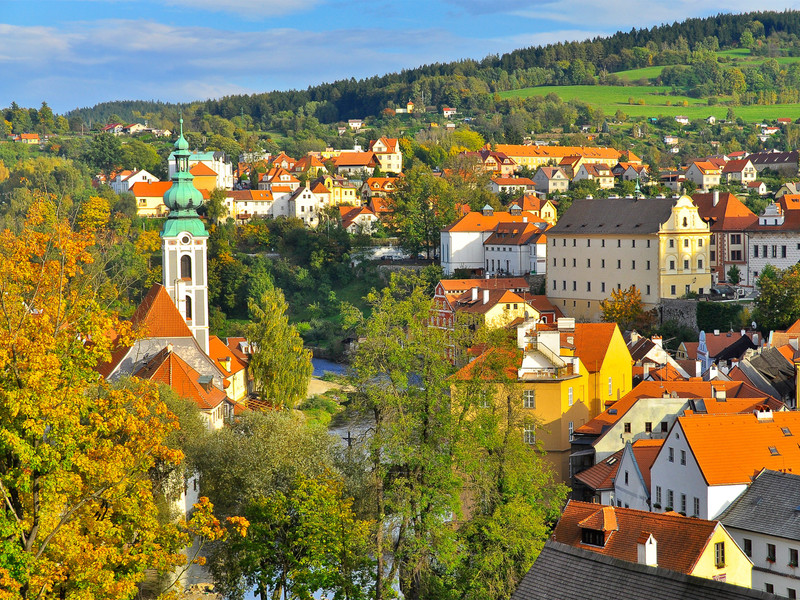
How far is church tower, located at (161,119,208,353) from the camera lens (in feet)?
125

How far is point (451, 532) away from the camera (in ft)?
60.9

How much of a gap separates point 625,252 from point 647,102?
82552 millimetres

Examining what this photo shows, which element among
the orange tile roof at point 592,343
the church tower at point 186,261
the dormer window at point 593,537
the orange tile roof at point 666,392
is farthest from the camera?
the church tower at point 186,261

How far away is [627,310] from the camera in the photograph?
4962 cm

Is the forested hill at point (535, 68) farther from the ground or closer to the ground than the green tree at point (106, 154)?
farther from the ground

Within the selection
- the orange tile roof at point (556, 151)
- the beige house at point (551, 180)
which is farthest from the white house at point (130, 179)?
the beige house at point (551, 180)

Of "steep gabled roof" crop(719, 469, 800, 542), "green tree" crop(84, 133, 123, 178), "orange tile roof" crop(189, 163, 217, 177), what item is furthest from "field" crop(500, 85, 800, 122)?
"steep gabled roof" crop(719, 469, 800, 542)

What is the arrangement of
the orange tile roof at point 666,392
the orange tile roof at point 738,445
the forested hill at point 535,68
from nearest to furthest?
the orange tile roof at point 738,445
the orange tile roof at point 666,392
the forested hill at point 535,68

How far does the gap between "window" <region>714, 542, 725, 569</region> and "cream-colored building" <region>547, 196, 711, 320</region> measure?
115 feet

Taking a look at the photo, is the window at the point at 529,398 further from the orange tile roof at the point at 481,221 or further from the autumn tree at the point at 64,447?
the orange tile roof at the point at 481,221

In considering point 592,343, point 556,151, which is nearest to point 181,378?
point 592,343

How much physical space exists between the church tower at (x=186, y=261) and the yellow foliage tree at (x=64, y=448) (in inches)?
1034

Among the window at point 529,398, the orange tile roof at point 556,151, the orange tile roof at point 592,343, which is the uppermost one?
the orange tile roof at point 556,151

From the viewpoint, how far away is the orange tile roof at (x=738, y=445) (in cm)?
2181
